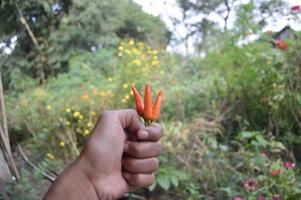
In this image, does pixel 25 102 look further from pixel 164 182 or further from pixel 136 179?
pixel 136 179

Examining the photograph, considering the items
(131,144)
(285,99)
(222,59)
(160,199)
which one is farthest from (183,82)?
(131,144)

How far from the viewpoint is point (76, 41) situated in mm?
3463

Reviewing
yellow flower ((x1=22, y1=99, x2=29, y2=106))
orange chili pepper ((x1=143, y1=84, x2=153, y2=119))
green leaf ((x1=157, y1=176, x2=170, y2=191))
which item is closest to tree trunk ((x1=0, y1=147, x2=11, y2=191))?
green leaf ((x1=157, y1=176, x2=170, y2=191))

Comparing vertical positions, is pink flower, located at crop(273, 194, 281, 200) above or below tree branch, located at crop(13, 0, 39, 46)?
below

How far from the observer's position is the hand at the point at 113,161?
663 mm

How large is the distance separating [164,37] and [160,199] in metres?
2.09

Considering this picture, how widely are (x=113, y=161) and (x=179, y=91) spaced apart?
186 cm

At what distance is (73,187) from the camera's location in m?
0.67

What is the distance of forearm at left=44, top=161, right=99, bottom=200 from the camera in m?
0.66

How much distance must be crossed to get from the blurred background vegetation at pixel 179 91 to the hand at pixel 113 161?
77 cm

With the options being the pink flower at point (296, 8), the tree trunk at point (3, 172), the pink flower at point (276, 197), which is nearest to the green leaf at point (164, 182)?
the pink flower at point (276, 197)

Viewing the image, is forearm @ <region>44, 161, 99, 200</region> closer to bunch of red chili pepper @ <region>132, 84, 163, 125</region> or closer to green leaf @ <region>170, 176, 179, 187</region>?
bunch of red chili pepper @ <region>132, 84, 163, 125</region>

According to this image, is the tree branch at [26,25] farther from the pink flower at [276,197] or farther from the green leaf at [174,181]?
the pink flower at [276,197]

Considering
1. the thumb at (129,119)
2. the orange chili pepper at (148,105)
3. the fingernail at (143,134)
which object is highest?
the orange chili pepper at (148,105)
